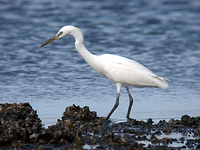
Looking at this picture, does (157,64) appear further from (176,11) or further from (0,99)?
(176,11)

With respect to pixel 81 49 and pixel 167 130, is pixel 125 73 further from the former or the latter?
pixel 167 130

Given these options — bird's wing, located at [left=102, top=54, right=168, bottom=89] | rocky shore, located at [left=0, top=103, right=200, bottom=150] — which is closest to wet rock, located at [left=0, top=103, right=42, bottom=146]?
rocky shore, located at [left=0, top=103, right=200, bottom=150]

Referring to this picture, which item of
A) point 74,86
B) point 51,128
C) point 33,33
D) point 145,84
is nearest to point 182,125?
point 145,84

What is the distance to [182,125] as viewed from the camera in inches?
266

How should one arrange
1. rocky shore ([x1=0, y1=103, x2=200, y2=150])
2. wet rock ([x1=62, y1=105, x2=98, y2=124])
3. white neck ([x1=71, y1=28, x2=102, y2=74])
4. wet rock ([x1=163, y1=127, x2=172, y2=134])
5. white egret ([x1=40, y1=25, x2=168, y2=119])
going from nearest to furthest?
rocky shore ([x1=0, y1=103, x2=200, y2=150]) → wet rock ([x1=163, y1=127, x2=172, y2=134]) → wet rock ([x1=62, y1=105, x2=98, y2=124]) → white egret ([x1=40, y1=25, x2=168, y2=119]) → white neck ([x1=71, y1=28, x2=102, y2=74])

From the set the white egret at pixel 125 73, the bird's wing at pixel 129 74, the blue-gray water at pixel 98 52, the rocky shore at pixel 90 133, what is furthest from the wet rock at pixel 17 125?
the bird's wing at pixel 129 74

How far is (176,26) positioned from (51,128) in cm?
1418

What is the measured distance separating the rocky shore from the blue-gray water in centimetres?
89

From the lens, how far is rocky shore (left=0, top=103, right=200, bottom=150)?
18.3ft

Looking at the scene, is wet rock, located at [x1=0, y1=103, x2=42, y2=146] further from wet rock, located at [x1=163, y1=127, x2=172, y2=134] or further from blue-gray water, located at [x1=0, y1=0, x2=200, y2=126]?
wet rock, located at [x1=163, y1=127, x2=172, y2=134]

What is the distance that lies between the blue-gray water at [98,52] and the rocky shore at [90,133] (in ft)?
2.91

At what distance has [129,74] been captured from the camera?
311 inches

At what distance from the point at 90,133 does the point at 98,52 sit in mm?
8140

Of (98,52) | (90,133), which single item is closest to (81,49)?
(90,133)
